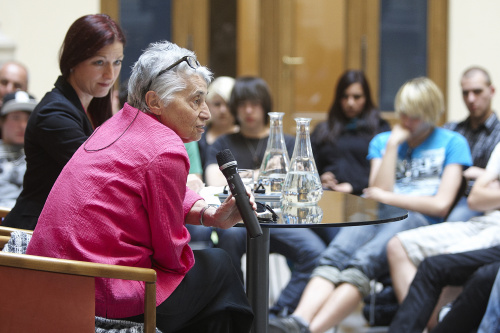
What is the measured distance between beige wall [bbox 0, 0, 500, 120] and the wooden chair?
4.66m

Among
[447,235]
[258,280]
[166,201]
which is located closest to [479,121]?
[447,235]

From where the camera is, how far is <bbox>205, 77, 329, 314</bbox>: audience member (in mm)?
3279

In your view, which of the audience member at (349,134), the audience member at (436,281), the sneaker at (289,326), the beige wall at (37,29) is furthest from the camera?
the beige wall at (37,29)

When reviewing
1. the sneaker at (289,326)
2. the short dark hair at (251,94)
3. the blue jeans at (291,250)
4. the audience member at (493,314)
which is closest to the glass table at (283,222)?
the audience member at (493,314)

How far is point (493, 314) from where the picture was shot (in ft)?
8.63

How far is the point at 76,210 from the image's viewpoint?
1695 millimetres

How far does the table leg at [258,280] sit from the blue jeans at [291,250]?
1.06m

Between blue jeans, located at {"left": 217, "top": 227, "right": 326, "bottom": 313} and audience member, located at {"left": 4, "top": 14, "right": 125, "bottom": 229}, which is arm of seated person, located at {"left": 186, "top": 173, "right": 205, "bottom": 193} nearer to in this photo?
audience member, located at {"left": 4, "top": 14, "right": 125, "bottom": 229}

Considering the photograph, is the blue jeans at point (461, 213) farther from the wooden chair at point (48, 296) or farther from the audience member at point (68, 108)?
the wooden chair at point (48, 296)

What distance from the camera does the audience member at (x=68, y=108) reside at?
90.7 inches

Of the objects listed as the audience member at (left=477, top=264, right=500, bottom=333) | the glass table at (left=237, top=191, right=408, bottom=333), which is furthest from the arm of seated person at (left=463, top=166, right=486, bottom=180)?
the glass table at (left=237, top=191, right=408, bottom=333)

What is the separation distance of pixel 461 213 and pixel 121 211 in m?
2.14

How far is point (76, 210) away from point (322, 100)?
4678mm

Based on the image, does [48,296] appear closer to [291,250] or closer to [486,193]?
[291,250]
